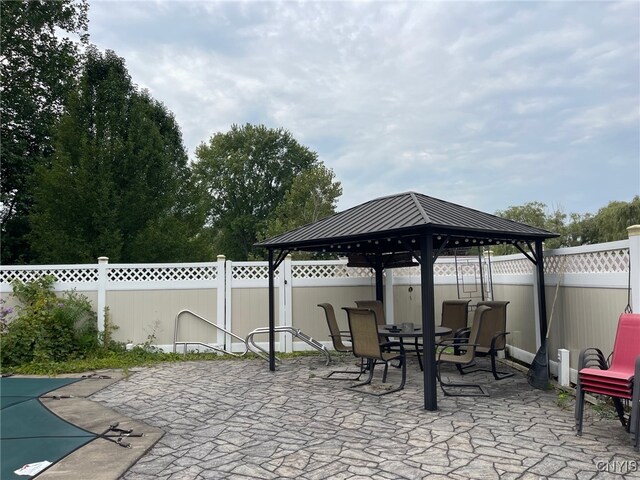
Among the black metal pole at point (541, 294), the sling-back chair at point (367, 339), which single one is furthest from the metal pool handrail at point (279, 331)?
the black metal pole at point (541, 294)

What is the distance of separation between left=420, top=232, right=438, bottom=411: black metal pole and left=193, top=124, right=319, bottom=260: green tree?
2506cm

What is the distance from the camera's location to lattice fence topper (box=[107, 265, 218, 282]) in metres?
7.85

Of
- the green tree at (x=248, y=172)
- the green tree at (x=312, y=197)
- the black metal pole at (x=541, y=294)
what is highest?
the green tree at (x=248, y=172)

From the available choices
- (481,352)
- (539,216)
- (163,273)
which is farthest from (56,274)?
(539,216)

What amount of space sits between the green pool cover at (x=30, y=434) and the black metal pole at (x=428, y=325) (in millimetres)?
3015

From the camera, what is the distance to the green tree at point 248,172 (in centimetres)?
2931

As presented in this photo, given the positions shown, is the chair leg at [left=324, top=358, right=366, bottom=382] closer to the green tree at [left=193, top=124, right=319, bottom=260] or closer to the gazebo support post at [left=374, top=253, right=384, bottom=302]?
the gazebo support post at [left=374, top=253, right=384, bottom=302]

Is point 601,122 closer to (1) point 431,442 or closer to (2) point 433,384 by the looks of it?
(2) point 433,384

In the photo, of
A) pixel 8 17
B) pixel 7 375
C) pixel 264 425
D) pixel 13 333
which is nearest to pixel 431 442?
pixel 264 425

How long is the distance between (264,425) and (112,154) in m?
9.91

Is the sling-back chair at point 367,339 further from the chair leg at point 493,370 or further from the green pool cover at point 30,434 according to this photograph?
the green pool cover at point 30,434

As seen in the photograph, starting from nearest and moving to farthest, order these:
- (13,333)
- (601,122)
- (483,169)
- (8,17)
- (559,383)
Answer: (559,383)
(13,333)
(601,122)
(8,17)
(483,169)

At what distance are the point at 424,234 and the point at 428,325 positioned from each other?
2.99 feet

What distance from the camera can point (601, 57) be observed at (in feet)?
22.1
